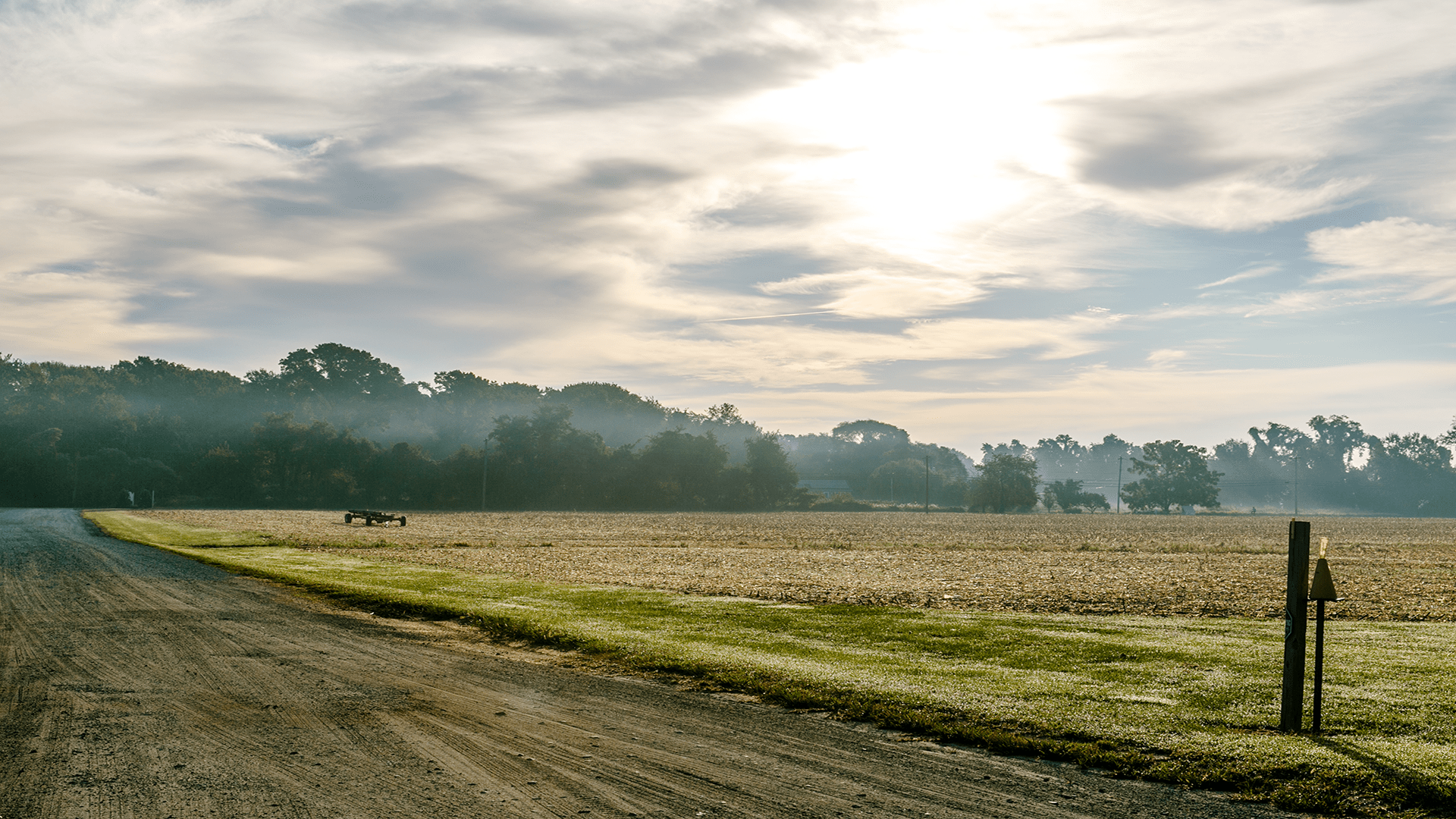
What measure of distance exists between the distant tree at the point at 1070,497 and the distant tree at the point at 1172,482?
7299 mm

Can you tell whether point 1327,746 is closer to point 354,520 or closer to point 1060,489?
point 354,520

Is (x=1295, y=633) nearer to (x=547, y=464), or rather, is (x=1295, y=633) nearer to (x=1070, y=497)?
(x=547, y=464)

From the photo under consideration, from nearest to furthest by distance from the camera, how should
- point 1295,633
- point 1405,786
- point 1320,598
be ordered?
point 1405,786
point 1320,598
point 1295,633

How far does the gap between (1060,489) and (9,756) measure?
16807 centimetres

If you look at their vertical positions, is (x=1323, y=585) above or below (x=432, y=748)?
above

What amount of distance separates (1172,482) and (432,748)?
181007mm

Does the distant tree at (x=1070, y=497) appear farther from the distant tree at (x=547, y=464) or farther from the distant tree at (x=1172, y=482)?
the distant tree at (x=547, y=464)

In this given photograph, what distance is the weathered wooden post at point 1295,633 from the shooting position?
8.72m

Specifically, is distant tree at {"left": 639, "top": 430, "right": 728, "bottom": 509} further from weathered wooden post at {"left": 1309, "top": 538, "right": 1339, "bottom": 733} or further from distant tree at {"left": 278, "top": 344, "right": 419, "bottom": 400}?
weathered wooden post at {"left": 1309, "top": 538, "right": 1339, "bottom": 733}

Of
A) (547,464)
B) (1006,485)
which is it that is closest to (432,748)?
(547,464)

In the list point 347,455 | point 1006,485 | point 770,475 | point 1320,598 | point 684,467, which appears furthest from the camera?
point 1006,485

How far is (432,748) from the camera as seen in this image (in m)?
8.58

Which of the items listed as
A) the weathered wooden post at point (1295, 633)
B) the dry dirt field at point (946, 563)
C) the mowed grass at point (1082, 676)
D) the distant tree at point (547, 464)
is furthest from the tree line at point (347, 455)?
the weathered wooden post at point (1295, 633)

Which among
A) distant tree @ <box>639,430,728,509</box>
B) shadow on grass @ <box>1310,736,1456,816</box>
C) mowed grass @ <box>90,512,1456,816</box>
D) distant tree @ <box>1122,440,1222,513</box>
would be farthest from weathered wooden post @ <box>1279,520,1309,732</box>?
distant tree @ <box>1122,440,1222,513</box>
